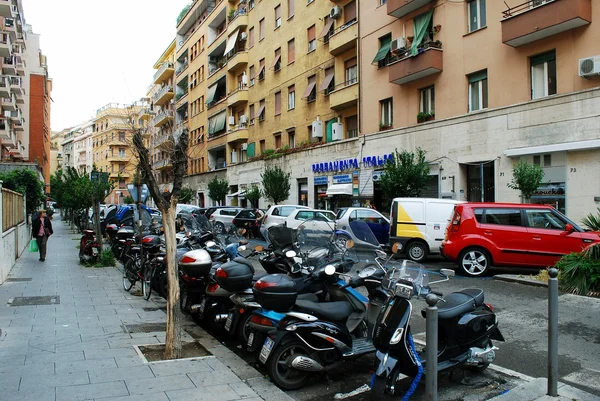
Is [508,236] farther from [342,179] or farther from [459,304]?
[342,179]

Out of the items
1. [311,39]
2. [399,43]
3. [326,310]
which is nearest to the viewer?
[326,310]

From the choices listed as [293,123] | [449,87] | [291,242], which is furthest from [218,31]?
[291,242]

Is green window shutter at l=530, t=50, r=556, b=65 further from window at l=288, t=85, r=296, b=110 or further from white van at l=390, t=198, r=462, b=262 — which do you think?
window at l=288, t=85, r=296, b=110

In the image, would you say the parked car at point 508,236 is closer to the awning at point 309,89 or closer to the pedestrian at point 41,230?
the pedestrian at point 41,230

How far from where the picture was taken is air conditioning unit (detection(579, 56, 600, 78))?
14.9 m

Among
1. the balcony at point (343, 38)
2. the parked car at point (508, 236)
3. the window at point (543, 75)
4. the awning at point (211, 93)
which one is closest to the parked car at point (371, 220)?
the parked car at point (508, 236)

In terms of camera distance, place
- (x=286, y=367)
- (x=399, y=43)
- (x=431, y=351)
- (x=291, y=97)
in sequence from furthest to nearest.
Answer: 1. (x=291, y=97)
2. (x=399, y=43)
3. (x=286, y=367)
4. (x=431, y=351)

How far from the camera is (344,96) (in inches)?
1051

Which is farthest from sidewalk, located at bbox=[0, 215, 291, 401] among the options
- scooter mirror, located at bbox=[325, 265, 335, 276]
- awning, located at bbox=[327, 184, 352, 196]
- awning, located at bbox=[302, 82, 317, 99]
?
awning, located at bbox=[302, 82, 317, 99]

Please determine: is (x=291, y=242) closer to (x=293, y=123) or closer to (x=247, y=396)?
(x=247, y=396)

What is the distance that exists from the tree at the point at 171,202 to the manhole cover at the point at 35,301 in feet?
13.3

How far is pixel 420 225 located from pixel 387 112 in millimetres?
10718

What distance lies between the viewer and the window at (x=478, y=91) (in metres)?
19.1

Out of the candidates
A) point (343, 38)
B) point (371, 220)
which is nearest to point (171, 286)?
point (371, 220)
